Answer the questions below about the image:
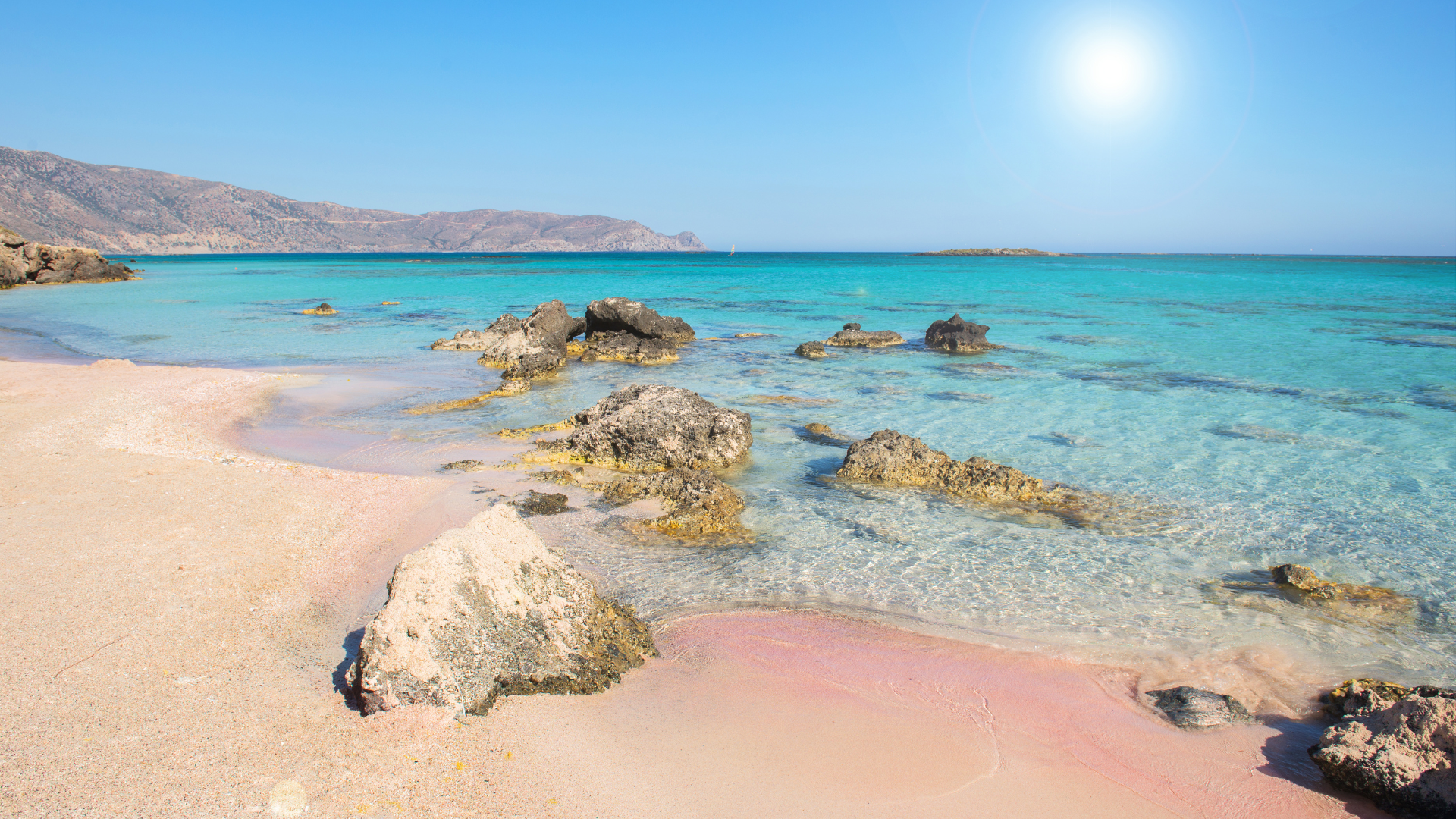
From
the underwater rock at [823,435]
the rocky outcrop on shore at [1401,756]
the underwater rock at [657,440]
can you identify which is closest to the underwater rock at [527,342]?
the underwater rock at [657,440]

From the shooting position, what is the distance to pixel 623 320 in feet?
61.9

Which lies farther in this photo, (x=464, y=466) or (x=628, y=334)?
(x=628, y=334)

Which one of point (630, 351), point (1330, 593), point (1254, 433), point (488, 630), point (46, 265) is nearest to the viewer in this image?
point (488, 630)

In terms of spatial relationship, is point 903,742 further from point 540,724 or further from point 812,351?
point 812,351

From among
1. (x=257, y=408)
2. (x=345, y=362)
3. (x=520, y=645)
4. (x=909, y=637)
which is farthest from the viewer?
(x=345, y=362)

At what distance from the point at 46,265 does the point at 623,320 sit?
46138 millimetres

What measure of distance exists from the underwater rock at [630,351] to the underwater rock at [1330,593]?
43.8 ft

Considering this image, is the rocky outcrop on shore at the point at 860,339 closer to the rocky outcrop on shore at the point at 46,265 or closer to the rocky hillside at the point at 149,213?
the rocky outcrop on shore at the point at 46,265

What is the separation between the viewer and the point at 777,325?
85.1 feet

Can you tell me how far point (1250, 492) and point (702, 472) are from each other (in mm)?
6027

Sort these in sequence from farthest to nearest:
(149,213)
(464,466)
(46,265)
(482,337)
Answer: (149,213) → (46,265) → (482,337) → (464,466)

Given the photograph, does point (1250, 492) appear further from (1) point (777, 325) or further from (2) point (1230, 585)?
(1) point (777, 325)

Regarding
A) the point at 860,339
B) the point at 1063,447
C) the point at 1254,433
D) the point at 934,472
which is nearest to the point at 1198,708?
the point at 934,472

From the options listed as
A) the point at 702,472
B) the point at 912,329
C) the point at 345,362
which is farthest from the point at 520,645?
the point at 912,329
